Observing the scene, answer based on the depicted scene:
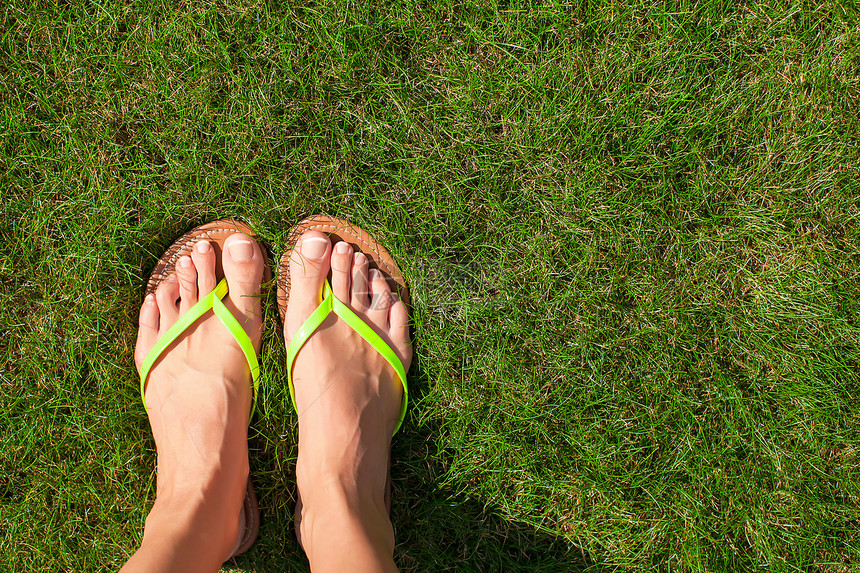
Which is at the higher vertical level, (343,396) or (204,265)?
(204,265)

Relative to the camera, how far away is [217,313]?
1.80 m

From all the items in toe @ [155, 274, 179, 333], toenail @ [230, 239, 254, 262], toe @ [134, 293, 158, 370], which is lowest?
toe @ [134, 293, 158, 370]

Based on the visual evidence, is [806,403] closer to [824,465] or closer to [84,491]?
[824,465]

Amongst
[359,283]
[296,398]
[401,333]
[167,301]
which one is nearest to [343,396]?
[296,398]

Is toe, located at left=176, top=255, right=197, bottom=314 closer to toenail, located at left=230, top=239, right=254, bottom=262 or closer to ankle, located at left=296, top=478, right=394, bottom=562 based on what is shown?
toenail, located at left=230, top=239, right=254, bottom=262

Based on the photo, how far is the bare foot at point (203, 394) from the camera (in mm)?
1615

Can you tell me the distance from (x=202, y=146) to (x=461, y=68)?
3.05 feet

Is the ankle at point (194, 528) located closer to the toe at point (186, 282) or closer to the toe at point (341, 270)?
the toe at point (186, 282)

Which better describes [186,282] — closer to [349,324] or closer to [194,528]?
[349,324]

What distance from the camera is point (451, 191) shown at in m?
1.77

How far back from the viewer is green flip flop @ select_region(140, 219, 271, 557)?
5.81 ft

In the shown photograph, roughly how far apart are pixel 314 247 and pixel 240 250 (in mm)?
252

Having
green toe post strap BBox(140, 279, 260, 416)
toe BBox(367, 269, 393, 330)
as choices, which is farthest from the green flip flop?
toe BBox(367, 269, 393, 330)

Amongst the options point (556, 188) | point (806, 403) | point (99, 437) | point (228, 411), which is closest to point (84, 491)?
point (99, 437)
